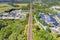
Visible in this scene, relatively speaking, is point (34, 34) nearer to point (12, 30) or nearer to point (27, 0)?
point (12, 30)

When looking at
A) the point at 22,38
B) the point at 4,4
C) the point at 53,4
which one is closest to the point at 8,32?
the point at 22,38

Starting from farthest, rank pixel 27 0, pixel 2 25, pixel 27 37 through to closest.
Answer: pixel 27 0 → pixel 2 25 → pixel 27 37

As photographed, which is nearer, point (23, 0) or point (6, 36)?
point (6, 36)

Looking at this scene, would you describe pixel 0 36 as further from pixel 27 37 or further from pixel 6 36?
pixel 27 37

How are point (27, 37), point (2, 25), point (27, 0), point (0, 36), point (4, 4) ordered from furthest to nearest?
point (27, 0) → point (4, 4) → point (2, 25) → point (0, 36) → point (27, 37)

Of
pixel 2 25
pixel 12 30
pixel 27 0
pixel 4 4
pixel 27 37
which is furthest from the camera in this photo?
pixel 27 0

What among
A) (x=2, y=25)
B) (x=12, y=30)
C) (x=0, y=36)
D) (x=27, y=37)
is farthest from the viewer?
(x=2, y=25)

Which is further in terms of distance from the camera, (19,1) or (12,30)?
(19,1)

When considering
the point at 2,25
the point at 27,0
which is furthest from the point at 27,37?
the point at 27,0
